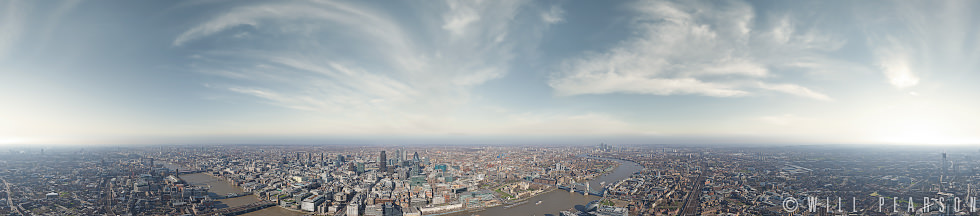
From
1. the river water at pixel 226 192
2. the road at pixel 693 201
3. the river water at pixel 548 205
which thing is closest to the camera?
the road at pixel 693 201

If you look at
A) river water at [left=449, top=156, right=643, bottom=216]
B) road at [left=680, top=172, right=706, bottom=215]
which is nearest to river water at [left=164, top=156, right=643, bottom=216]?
river water at [left=449, top=156, right=643, bottom=216]

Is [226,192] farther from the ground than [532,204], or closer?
closer

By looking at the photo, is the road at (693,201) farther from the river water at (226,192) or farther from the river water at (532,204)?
the river water at (226,192)

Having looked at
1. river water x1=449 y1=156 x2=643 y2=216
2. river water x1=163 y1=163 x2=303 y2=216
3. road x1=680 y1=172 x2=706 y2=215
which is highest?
road x1=680 y1=172 x2=706 y2=215

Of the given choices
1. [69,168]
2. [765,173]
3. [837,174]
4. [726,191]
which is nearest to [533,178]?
[726,191]

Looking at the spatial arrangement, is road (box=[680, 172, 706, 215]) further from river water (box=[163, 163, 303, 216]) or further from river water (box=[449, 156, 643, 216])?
river water (box=[163, 163, 303, 216])

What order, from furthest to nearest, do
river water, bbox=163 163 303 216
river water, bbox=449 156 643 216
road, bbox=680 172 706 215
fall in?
river water, bbox=163 163 303 216 → river water, bbox=449 156 643 216 → road, bbox=680 172 706 215

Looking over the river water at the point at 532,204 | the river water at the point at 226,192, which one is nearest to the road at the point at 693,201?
the river water at the point at 532,204

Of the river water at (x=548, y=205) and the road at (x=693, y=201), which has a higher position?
the road at (x=693, y=201)

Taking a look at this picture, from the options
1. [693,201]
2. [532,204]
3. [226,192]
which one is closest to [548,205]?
[532,204]

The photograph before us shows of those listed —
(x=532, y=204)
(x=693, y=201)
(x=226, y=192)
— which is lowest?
(x=226, y=192)

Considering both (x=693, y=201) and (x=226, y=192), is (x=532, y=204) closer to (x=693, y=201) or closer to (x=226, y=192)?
(x=693, y=201)
